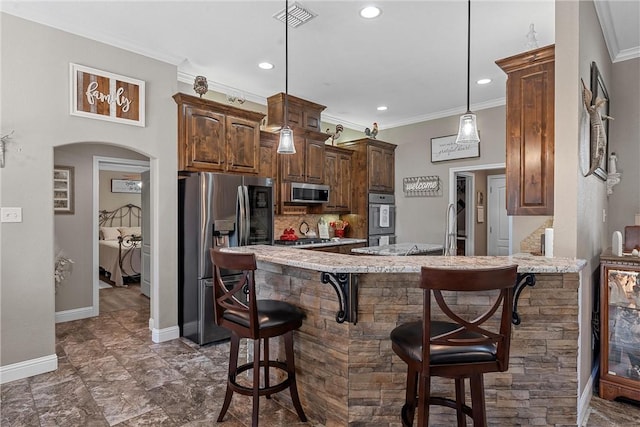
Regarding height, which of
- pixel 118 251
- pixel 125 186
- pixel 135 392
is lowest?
pixel 135 392

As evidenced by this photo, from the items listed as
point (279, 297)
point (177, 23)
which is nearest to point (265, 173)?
point (177, 23)

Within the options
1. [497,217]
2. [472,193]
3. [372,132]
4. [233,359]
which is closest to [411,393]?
[233,359]

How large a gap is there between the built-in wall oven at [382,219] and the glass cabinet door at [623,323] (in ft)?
11.4

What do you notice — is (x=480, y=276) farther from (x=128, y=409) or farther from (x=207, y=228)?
(x=207, y=228)

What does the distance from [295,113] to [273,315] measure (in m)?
3.56

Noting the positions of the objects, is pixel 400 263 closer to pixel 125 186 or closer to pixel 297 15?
pixel 297 15

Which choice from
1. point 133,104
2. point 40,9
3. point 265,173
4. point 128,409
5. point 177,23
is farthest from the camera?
point 265,173

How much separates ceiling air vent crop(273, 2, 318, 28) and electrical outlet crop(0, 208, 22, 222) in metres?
2.61

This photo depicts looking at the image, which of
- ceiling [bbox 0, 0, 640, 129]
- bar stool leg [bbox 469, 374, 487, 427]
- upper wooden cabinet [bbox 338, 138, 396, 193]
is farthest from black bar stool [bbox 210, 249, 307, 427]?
upper wooden cabinet [bbox 338, 138, 396, 193]

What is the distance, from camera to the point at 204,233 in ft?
12.0

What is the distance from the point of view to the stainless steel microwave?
4.90 m

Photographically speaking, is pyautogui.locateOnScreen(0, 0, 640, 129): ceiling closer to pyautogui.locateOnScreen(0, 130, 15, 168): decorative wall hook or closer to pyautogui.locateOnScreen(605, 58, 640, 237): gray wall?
pyautogui.locateOnScreen(605, 58, 640, 237): gray wall

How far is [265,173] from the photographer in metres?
4.63

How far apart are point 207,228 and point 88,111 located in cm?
150
